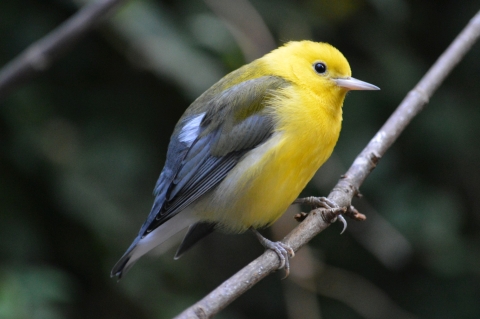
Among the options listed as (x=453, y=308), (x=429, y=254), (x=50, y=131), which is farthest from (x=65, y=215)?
(x=453, y=308)

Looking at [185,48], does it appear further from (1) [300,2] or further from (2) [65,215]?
(2) [65,215]

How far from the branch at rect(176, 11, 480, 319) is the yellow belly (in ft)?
0.69

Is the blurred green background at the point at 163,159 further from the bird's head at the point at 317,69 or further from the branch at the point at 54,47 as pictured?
the branch at the point at 54,47

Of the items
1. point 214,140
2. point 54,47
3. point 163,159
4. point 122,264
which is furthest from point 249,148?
point 163,159

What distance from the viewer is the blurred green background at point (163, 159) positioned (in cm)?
416

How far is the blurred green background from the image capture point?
4.16 metres

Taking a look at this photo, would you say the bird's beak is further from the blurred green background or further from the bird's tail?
the bird's tail

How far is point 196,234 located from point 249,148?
623 mm

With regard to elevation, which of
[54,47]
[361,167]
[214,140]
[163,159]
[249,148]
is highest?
[54,47]

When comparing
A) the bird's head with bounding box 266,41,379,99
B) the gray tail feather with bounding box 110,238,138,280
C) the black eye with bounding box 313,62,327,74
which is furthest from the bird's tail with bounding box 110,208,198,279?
the black eye with bounding box 313,62,327,74

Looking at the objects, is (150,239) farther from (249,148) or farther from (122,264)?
(249,148)

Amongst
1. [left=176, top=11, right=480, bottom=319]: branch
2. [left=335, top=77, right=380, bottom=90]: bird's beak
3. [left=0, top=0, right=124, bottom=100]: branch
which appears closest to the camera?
[left=176, top=11, right=480, bottom=319]: branch

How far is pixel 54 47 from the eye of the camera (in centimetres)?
321

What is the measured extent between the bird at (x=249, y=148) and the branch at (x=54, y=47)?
72 cm
